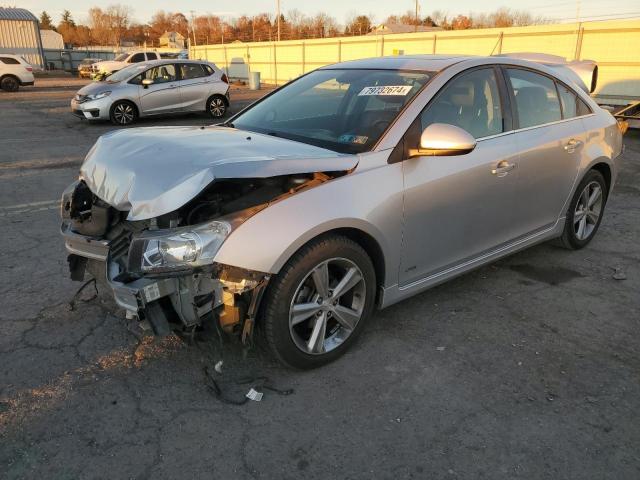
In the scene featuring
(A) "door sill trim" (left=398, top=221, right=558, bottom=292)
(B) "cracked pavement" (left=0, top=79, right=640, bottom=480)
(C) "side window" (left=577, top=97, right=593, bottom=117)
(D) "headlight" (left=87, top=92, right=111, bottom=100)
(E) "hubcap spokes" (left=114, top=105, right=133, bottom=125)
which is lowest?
(B) "cracked pavement" (left=0, top=79, right=640, bottom=480)

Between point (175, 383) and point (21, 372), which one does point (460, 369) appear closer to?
point (175, 383)

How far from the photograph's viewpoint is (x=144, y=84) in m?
14.0

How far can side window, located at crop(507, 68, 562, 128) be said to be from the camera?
4.00m

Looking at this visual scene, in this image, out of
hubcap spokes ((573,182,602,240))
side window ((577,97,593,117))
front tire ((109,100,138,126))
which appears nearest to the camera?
side window ((577,97,593,117))

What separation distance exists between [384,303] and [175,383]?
136 cm

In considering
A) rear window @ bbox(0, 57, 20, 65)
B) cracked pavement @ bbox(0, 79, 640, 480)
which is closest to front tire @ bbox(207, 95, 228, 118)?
cracked pavement @ bbox(0, 79, 640, 480)

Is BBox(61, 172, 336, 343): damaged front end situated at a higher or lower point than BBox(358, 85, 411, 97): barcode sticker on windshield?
lower

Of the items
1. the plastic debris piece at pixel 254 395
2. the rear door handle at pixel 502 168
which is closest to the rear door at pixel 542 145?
the rear door handle at pixel 502 168

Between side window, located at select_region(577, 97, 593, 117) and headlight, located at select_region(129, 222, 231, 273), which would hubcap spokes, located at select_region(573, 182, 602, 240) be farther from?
headlight, located at select_region(129, 222, 231, 273)

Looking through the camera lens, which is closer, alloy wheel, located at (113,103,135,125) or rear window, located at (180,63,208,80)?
alloy wheel, located at (113,103,135,125)

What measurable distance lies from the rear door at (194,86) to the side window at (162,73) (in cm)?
26

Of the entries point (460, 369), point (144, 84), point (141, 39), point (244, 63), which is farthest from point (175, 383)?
point (141, 39)

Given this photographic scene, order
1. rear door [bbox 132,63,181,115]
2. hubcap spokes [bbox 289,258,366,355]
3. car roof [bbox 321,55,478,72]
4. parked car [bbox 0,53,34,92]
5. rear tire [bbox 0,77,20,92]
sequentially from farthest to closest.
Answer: rear tire [bbox 0,77,20,92] → parked car [bbox 0,53,34,92] → rear door [bbox 132,63,181,115] → car roof [bbox 321,55,478,72] → hubcap spokes [bbox 289,258,366,355]

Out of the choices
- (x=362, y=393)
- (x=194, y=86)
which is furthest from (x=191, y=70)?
(x=362, y=393)
